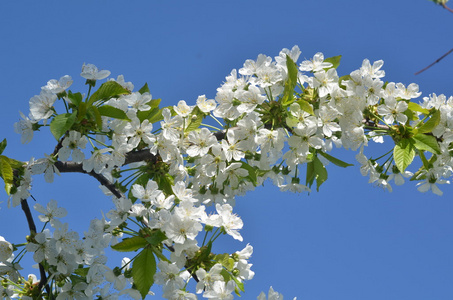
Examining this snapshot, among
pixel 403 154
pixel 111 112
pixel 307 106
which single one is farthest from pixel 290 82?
pixel 111 112

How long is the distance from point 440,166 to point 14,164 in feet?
9.97

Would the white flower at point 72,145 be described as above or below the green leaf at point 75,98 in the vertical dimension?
below

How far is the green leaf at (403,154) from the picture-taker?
129 inches

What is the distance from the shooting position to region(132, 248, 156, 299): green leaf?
291cm

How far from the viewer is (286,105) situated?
129 inches

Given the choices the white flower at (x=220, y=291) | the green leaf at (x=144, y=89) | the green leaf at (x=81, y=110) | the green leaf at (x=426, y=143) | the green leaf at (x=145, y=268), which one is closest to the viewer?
the white flower at (x=220, y=291)

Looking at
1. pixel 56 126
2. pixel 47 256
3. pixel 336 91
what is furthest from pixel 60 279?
pixel 336 91

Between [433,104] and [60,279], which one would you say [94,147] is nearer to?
[60,279]

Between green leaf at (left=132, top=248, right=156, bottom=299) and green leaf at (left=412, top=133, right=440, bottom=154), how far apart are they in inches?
72.9

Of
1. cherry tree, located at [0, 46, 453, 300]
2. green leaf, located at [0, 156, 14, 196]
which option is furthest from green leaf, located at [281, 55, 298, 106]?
green leaf, located at [0, 156, 14, 196]

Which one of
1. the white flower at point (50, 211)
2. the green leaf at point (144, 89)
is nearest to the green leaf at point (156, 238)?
the white flower at point (50, 211)

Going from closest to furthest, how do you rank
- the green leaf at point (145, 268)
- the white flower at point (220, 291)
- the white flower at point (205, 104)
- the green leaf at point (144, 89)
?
the white flower at point (220, 291)
the green leaf at point (145, 268)
the white flower at point (205, 104)
the green leaf at point (144, 89)

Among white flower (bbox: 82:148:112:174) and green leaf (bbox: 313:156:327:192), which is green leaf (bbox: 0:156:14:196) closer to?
white flower (bbox: 82:148:112:174)

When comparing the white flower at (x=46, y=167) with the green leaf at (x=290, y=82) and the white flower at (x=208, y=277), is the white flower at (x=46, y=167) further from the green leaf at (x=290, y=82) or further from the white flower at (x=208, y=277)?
the green leaf at (x=290, y=82)
